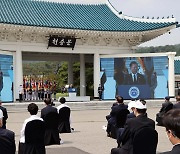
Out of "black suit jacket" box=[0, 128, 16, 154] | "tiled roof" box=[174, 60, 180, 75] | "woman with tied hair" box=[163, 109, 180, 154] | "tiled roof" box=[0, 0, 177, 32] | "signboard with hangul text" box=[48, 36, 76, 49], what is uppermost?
"tiled roof" box=[0, 0, 177, 32]

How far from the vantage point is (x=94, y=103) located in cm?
2494

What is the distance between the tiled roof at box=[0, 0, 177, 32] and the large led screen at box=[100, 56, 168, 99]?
2.68 m

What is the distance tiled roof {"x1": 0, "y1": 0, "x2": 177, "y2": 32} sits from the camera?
87.7ft

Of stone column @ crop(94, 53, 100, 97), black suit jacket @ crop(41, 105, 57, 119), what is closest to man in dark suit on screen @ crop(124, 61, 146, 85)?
stone column @ crop(94, 53, 100, 97)

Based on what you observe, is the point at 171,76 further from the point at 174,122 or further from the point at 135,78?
the point at 174,122

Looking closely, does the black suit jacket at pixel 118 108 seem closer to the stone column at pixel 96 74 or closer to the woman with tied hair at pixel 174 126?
the woman with tied hair at pixel 174 126

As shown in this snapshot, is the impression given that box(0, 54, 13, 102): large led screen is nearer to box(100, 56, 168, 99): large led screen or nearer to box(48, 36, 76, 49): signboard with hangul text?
box(48, 36, 76, 49): signboard with hangul text

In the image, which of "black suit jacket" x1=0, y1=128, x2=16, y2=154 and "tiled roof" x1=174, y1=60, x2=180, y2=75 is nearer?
"black suit jacket" x1=0, y1=128, x2=16, y2=154

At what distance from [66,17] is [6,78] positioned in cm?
729

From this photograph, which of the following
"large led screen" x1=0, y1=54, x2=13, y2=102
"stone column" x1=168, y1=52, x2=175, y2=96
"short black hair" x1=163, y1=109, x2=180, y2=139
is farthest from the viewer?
"stone column" x1=168, y1=52, x2=175, y2=96

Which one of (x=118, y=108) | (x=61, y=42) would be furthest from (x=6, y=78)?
(x=118, y=108)

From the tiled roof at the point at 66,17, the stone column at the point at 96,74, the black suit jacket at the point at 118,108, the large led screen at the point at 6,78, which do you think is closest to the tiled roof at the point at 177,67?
the tiled roof at the point at 66,17

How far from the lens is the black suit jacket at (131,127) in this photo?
18.1 feet

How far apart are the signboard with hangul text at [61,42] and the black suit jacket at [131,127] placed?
22.2m
